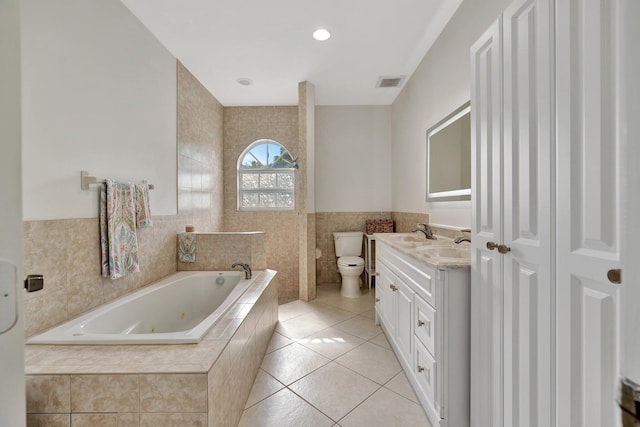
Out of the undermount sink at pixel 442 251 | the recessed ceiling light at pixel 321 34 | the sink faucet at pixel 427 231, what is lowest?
the undermount sink at pixel 442 251

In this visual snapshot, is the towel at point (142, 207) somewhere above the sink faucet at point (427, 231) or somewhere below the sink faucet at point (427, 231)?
above

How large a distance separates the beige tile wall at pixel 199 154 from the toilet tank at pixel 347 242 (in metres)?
1.70

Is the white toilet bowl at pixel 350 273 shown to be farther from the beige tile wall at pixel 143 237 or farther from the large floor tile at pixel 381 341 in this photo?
the beige tile wall at pixel 143 237

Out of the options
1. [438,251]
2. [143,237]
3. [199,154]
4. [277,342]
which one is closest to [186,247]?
[143,237]

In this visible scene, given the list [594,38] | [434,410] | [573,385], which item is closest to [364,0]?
[594,38]

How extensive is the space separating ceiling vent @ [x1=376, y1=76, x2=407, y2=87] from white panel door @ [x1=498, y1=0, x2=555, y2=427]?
2227 millimetres

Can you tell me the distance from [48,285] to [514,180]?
227cm

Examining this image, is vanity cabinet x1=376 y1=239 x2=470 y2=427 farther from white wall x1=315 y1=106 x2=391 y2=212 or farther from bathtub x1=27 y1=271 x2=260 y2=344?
white wall x1=315 y1=106 x2=391 y2=212

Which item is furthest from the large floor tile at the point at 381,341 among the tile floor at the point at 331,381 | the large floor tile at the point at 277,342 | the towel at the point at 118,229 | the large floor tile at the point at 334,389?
the towel at the point at 118,229

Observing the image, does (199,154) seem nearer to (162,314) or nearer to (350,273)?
(162,314)

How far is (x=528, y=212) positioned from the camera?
0.92m

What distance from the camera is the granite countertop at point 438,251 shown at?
133cm

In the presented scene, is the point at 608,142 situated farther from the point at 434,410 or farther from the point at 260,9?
the point at 260,9

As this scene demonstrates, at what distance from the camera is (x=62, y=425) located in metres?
1.04
